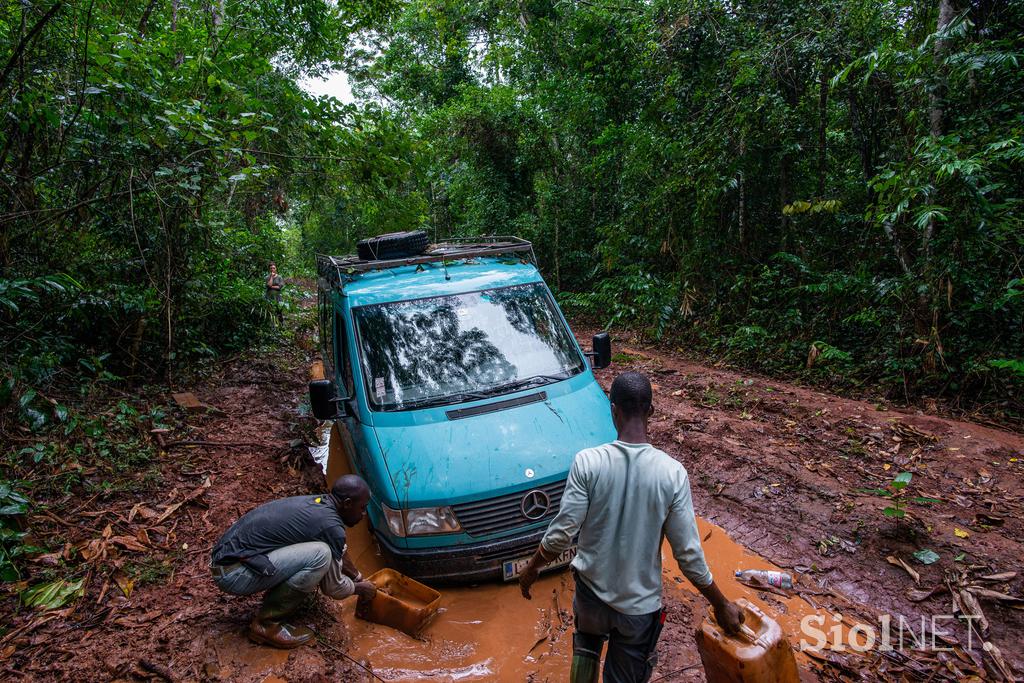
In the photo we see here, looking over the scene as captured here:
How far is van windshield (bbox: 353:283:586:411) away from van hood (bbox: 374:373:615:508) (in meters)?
0.27

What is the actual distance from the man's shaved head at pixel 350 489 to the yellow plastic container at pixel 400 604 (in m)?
0.74

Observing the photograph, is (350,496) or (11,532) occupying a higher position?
(350,496)

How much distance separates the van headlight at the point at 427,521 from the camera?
3.70m

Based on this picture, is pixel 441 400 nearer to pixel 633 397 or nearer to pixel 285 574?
pixel 285 574


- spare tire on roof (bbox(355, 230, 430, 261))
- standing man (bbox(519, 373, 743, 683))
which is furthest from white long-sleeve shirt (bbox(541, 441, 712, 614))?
spare tire on roof (bbox(355, 230, 430, 261))

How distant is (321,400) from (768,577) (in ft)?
11.9

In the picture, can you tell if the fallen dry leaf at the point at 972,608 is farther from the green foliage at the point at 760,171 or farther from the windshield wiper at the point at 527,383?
the green foliage at the point at 760,171

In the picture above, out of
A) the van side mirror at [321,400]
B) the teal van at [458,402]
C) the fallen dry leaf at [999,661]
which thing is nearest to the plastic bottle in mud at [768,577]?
the fallen dry leaf at [999,661]

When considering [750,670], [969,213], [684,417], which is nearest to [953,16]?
[969,213]

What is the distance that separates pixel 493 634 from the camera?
3.62m

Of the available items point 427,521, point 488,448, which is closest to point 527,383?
point 488,448

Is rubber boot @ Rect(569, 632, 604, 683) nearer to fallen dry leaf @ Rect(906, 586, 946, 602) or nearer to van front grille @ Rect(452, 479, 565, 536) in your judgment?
van front grille @ Rect(452, 479, 565, 536)

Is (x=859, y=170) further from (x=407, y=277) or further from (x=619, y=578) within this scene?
(x=619, y=578)

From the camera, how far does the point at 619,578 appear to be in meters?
2.41
